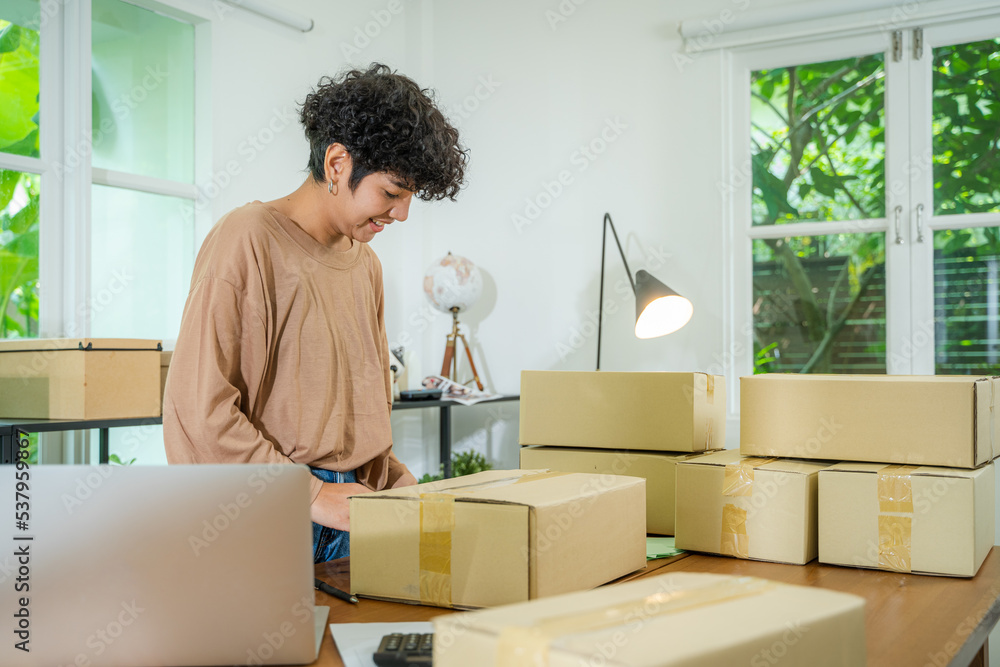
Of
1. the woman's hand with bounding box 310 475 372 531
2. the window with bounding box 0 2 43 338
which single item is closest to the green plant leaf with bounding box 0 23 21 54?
the window with bounding box 0 2 43 338

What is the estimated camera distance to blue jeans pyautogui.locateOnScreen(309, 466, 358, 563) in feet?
4.32

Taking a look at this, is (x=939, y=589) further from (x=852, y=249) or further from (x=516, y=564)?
(x=852, y=249)

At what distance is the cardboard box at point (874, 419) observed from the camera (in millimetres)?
1132

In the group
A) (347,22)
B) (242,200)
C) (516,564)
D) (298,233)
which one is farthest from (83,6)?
(516,564)

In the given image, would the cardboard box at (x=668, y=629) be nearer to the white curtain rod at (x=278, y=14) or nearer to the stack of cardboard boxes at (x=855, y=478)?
the stack of cardboard boxes at (x=855, y=478)

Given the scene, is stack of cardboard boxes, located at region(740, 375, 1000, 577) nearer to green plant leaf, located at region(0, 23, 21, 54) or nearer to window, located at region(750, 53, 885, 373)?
window, located at region(750, 53, 885, 373)

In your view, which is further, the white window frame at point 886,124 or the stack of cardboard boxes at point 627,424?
the white window frame at point 886,124

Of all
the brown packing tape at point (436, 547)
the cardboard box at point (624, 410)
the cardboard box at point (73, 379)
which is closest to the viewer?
the brown packing tape at point (436, 547)

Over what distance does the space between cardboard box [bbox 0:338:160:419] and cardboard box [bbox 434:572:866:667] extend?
1683 mm

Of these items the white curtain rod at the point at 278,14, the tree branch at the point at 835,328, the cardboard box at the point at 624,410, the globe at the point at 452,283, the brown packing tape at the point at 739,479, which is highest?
the white curtain rod at the point at 278,14

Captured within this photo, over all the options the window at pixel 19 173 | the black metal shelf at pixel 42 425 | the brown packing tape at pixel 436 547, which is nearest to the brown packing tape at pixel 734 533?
the brown packing tape at pixel 436 547

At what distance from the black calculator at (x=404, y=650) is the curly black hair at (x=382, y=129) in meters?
0.76

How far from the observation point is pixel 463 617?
0.61m

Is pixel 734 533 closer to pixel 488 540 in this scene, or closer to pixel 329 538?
pixel 488 540
